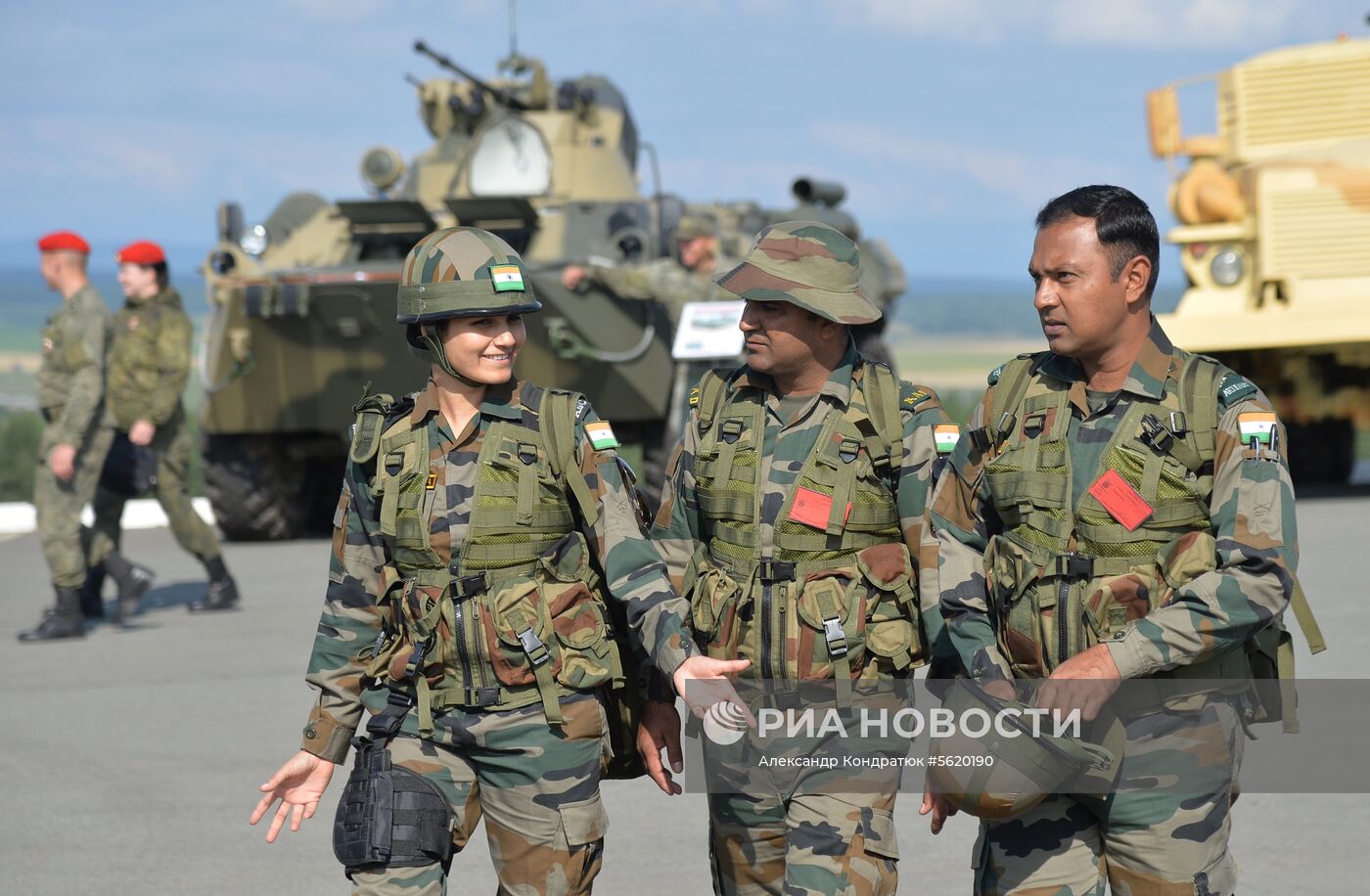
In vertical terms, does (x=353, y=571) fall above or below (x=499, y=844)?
above

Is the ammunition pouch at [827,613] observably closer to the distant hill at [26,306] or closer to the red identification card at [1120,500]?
the red identification card at [1120,500]

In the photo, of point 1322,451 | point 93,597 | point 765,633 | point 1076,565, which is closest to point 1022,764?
point 1076,565

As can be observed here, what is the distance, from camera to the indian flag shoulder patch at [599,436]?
422 cm

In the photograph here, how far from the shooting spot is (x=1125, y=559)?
3.79m

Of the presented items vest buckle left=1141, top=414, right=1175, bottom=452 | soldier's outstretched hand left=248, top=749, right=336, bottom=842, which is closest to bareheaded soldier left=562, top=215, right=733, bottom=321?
soldier's outstretched hand left=248, top=749, right=336, bottom=842

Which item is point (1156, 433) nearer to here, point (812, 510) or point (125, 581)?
point (812, 510)

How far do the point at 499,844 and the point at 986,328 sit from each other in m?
56.4

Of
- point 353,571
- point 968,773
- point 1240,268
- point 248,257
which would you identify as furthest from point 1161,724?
point 248,257

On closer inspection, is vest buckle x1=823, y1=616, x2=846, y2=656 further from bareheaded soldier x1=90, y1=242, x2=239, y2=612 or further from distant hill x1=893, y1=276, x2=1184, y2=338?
distant hill x1=893, y1=276, x2=1184, y2=338

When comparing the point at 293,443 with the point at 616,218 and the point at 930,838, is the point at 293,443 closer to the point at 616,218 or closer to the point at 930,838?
the point at 616,218

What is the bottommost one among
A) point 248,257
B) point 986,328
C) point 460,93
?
point 986,328

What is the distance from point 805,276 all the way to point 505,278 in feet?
2.16

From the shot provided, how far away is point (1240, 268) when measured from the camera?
13680 millimetres

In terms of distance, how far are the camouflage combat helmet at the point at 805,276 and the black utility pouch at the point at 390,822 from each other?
1264 mm
